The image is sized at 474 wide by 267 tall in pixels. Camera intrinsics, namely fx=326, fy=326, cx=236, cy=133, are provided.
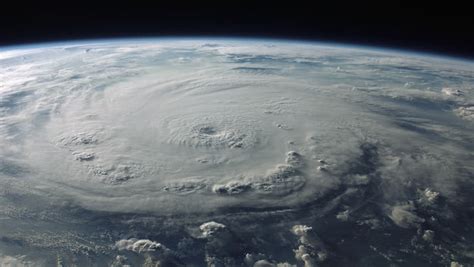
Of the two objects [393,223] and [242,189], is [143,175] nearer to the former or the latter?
[242,189]

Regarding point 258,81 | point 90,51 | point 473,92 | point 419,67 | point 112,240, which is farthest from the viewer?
point 90,51

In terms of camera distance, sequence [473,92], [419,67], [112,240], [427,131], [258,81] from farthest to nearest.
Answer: [419,67], [258,81], [473,92], [427,131], [112,240]

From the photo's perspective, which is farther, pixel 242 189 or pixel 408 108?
pixel 408 108

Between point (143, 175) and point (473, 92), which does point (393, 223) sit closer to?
point (143, 175)

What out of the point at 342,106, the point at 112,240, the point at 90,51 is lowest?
the point at 112,240

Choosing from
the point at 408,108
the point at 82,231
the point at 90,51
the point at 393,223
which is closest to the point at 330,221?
the point at 393,223

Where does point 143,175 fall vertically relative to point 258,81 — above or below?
below

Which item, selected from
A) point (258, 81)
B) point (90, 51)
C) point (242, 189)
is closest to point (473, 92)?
point (258, 81)
